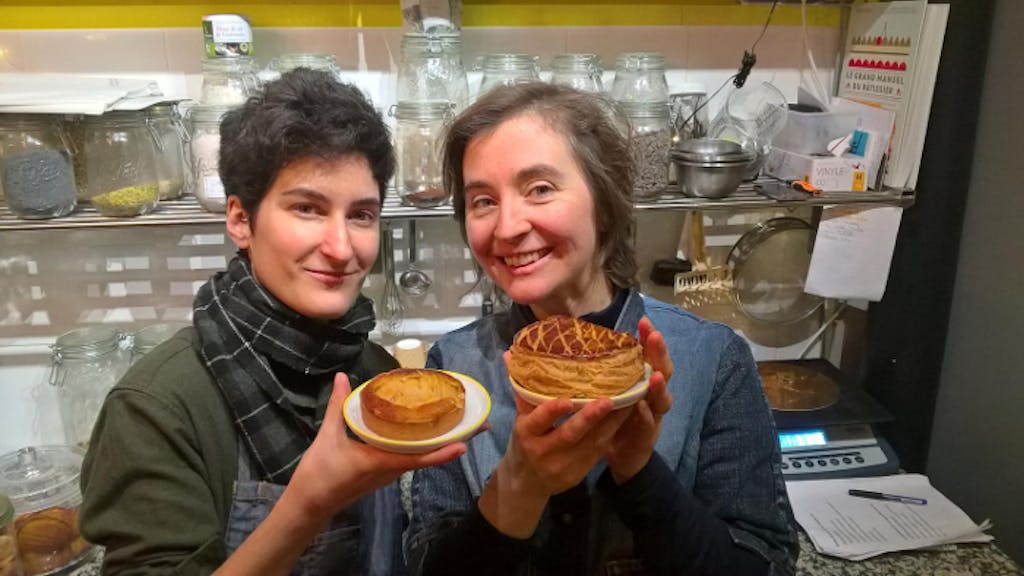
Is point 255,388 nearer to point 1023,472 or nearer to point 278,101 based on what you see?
point 278,101

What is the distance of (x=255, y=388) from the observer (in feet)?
3.20

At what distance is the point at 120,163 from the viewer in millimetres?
1349

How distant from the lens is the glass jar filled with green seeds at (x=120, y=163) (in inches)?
51.9

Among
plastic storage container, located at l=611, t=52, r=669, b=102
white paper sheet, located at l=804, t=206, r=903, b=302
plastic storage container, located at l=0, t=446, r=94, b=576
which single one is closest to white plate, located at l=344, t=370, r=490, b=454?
plastic storage container, located at l=0, t=446, r=94, b=576

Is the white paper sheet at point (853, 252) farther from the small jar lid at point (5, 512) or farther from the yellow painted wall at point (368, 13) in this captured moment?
the small jar lid at point (5, 512)

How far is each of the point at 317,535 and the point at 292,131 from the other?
540mm

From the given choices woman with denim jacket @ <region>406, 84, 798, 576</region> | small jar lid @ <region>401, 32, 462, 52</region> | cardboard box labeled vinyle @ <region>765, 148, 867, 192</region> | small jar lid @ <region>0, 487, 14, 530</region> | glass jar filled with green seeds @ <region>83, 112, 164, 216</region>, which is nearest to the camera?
woman with denim jacket @ <region>406, 84, 798, 576</region>

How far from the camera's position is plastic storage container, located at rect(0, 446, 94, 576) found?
136cm

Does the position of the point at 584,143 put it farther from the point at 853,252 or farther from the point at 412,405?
the point at 853,252

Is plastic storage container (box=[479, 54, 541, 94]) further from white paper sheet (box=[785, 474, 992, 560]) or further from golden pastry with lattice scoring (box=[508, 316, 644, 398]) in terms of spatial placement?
white paper sheet (box=[785, 474, 992, 560])

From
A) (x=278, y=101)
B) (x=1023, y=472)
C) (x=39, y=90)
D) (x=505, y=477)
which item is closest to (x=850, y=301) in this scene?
(x=1023, y=472)

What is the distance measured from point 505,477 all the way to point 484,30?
1.05 metres

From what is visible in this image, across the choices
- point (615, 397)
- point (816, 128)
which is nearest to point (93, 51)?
point (615, 397)

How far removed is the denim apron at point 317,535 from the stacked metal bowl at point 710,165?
86 centimetres
